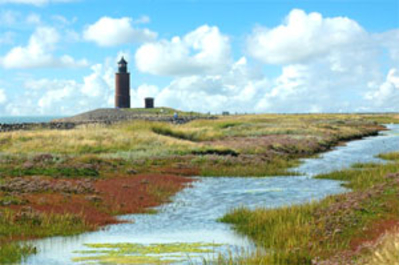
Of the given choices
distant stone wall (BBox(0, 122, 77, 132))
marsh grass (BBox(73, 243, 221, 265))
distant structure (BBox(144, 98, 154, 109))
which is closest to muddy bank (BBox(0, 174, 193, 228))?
marsh grass (BBox(73, 243, 221, 265))

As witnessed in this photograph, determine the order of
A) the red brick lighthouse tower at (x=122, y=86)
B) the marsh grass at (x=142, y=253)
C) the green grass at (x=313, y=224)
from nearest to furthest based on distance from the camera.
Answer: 1. the marsh grass at (x=142, y=253)
2. the green grass at (x=313, y=224)
3. the red brick lighthouse tower at (x=122, y=86)

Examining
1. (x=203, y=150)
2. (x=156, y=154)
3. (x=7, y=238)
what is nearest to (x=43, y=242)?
(x=7, y=238)

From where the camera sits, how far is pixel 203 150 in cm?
4488

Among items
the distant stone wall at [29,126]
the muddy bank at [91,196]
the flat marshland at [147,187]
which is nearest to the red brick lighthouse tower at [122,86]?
the distant stone wall at [29,126]

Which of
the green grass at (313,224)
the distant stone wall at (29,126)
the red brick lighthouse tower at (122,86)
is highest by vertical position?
the red brick lighthouse tower at (122,86)

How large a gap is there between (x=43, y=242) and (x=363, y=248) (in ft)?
32.3

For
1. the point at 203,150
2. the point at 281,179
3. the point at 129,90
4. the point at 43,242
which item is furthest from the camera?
the point at 129,90

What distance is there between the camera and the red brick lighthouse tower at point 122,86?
468 feet

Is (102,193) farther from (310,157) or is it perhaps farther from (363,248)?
(310,157)

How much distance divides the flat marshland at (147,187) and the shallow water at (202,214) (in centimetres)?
82

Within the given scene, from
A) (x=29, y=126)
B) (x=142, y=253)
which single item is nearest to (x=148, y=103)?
(x=29, y=126)

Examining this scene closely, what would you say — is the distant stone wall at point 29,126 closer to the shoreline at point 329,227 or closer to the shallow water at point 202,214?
the shallow water at point 202,214

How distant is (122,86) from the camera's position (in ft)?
470

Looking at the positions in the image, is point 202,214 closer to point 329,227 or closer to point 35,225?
point 329,227
